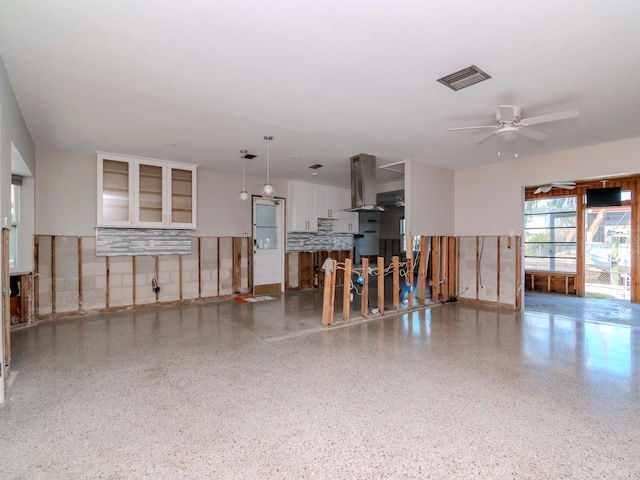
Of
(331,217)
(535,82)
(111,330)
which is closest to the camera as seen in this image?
(535,82)

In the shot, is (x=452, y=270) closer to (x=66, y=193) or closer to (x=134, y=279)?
(x=134, y=279)

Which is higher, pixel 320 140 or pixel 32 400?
pixel 320 140

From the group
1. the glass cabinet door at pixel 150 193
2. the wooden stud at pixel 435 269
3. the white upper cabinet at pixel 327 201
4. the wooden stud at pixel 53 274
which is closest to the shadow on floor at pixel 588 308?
the wooden stud at pixel 435 269

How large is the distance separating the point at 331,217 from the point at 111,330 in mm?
5140

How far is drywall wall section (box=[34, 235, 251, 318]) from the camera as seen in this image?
204 inches

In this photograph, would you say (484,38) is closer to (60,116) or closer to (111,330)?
(60,116)

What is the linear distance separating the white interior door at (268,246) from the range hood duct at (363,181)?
242 centimetres

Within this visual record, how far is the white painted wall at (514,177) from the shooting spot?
16.1ft

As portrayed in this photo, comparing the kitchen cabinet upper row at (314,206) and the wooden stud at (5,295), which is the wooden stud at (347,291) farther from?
the wooden stud at (5,295)

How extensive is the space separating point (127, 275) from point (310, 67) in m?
4.93

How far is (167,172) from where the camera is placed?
Result: 5.93 metres

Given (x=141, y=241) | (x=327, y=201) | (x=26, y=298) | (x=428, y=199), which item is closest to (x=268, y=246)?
(x=327, y=201)

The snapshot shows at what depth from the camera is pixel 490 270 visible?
20.6ft

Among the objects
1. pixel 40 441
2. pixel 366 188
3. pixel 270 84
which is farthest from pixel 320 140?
pixel 40 441
